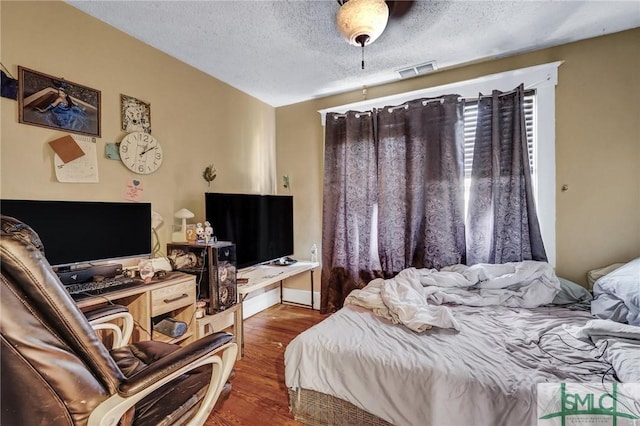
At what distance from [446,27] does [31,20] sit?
269 cm

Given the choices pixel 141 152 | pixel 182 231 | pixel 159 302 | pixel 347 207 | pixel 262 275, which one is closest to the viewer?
pixel 159 302

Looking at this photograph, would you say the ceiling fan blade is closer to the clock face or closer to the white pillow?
the clock face

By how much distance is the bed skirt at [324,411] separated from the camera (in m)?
1.35

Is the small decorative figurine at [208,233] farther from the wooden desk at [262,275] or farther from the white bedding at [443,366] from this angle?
the white bedding at [443,366]

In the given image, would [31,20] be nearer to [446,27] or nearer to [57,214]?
[57,214]

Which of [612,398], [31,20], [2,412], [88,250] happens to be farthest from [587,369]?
[31,20]

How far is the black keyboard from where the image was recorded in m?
1.50

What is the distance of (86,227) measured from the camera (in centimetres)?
167

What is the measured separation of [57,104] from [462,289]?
9.98 feet

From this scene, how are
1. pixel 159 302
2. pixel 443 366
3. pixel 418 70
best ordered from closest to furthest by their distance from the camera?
pixel 443 366 < pixel 159 302 < pixel 418 70

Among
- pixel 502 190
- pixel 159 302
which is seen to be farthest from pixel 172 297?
pixel 502 190

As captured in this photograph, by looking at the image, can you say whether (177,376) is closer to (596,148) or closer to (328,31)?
(328,31)

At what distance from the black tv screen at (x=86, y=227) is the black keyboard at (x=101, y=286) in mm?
139

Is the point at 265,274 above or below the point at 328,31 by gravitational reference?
below
